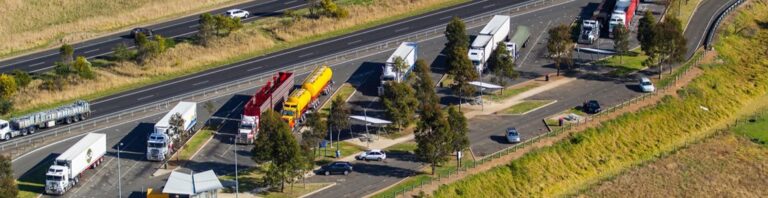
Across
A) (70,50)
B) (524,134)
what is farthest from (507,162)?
(70,50)

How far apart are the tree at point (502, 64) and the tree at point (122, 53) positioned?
137ft

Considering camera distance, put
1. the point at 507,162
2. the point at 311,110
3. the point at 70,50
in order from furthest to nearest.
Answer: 1. the point at 70,50
2. the point at 311,110
3. the point at 507,162

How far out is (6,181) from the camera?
104750 millimetres

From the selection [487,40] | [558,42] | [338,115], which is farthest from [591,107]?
[338,115]

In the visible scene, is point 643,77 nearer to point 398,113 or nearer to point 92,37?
point 398,113

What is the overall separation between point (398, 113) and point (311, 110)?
1086 centimetres

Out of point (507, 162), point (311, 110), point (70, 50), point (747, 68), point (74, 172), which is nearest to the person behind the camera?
point (74, 172)

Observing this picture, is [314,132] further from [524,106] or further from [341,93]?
[524,106]

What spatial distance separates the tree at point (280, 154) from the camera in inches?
4407

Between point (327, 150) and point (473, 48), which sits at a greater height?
point (473, 48)

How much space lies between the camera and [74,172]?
114438mm

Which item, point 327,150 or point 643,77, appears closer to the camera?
point 327,150

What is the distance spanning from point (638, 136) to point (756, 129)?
14.7 m

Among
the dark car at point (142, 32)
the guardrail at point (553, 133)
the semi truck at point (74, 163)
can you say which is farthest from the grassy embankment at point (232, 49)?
the guardrail at point (553, 133)
